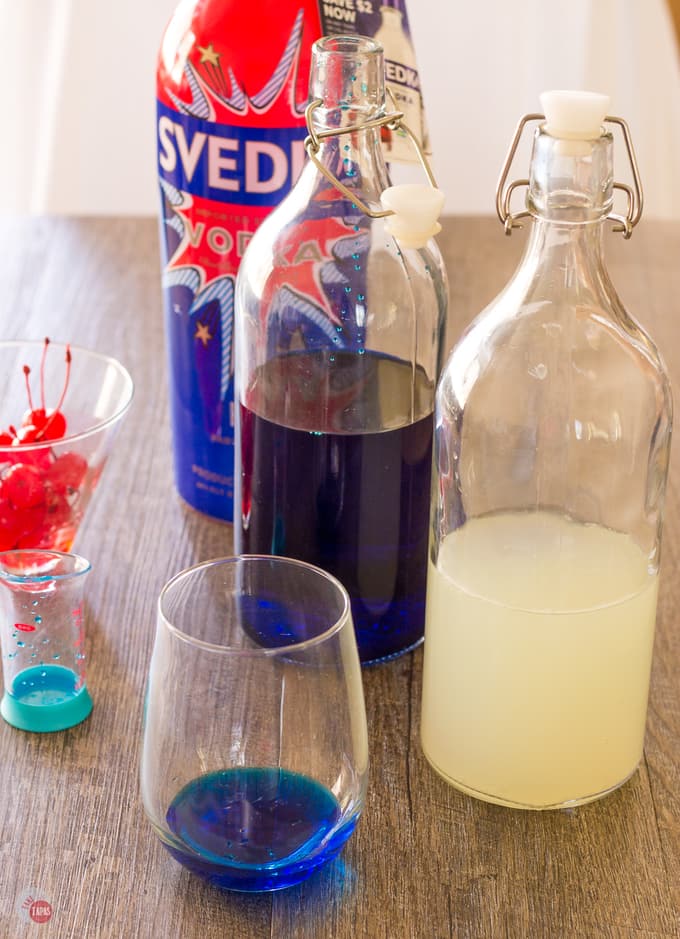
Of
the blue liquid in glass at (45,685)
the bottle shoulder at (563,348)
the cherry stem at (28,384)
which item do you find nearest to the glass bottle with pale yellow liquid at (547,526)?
the bottle shoulder at (563,348)

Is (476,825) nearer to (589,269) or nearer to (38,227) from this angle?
(589,269)

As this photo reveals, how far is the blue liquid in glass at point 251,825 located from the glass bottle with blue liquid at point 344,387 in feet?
0.53

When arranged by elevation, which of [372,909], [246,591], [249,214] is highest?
[249,214]

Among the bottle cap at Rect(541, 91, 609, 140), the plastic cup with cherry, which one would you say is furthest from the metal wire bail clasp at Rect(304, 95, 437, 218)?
the plastic cup with cherry

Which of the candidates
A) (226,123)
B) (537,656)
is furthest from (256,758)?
(226,123)

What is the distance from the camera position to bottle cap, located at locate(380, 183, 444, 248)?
56 cm

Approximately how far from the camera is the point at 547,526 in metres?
0.58

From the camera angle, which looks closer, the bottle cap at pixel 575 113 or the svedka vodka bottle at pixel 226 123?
the bottle cap at pixel 575 113

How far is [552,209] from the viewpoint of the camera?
1.66ft

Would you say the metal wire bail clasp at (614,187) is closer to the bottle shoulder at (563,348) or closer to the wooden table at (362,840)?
the bottle shoulder at (563,348)

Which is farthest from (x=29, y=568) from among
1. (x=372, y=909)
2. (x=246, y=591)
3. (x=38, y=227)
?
(x=38, y=227)

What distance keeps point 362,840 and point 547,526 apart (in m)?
0.17

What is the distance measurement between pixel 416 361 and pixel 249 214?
0.14 meters

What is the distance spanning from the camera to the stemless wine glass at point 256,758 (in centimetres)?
48
